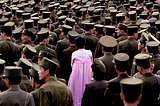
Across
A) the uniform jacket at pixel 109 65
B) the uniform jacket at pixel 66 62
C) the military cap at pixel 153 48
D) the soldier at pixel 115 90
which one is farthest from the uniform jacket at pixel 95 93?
the uniform jacket at pixel 66 62

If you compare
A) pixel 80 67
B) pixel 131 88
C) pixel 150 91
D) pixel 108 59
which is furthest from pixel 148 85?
pixel 80 67

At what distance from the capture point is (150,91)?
3727 mm

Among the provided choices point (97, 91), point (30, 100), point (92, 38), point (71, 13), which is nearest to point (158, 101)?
point (97, 91)

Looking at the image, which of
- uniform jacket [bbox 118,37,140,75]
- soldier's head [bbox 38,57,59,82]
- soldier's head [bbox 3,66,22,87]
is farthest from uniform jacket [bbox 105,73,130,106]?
uniform jacket [bbox 118,37,140,75]

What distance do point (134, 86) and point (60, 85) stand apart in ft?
3.49

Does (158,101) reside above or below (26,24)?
below

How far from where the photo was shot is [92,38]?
630 cm

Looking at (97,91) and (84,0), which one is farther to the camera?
(84,0)

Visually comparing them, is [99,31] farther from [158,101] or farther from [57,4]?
[57,4]

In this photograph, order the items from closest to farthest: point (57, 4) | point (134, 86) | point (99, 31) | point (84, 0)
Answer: point (134, 86) → point (99, 31) → point (57, 4) → point (84, 0)

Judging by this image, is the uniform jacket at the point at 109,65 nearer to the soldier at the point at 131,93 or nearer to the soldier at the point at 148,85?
the soldier at the point at 148,85

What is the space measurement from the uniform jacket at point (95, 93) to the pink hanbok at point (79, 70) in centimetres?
112

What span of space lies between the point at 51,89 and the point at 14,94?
0.48m

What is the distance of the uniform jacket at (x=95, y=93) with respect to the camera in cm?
A: 384
